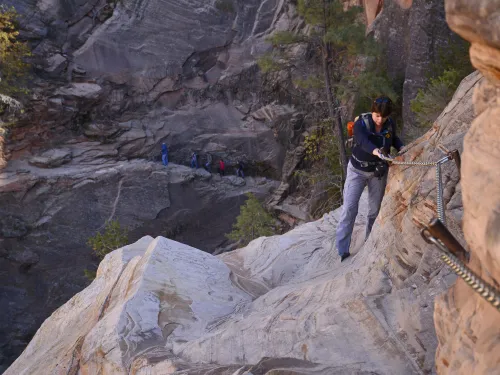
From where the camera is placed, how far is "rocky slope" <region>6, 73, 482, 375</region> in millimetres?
3301

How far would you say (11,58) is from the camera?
19656 mm

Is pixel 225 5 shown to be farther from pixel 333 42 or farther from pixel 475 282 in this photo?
pixel 475 282

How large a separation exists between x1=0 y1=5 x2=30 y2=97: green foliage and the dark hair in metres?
18.9

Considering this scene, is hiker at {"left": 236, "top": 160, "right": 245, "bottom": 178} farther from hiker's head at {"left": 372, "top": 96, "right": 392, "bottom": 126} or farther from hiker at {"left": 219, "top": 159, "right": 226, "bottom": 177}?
hiker's head at {"left": 372, "top": 96, "right": 392, "bottom": 126}

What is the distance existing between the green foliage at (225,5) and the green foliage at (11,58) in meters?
9.14

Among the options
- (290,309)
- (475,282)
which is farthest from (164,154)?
(475,282)

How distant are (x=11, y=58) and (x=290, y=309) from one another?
1942cm

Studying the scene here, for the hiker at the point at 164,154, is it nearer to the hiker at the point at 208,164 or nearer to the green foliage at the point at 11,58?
the hiker at the point at 208,164

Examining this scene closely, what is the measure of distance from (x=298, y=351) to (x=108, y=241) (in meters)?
→ 14.7

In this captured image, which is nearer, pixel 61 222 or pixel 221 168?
pixel 61 222

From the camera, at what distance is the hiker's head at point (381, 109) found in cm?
416

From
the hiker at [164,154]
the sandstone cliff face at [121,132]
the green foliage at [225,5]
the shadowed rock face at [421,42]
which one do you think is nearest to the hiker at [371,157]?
the shadowed rock face at [421,42]

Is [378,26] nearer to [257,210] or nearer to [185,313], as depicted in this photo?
[257,210]

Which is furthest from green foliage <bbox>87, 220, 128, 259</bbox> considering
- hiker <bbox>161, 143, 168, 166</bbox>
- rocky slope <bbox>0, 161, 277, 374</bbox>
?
hiker <bbox>161, 143, 168, 166</bbox>
